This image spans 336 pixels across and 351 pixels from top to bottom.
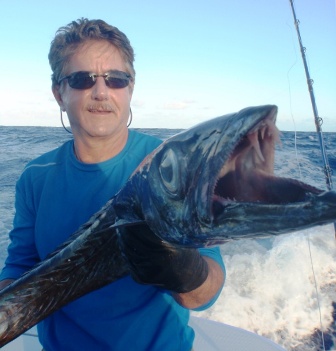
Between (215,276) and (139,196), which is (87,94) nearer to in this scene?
(139,196)

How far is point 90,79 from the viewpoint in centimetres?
268

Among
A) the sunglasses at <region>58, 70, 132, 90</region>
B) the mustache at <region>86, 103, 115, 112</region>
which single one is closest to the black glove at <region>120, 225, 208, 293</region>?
the mustache at <region>86, 103, 115, 112</region>

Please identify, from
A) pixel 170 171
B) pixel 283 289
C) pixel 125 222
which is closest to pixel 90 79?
pixel 125 222

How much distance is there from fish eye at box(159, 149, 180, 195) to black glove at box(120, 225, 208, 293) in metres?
0.33

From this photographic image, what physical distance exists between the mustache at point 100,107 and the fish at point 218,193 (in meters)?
0.97

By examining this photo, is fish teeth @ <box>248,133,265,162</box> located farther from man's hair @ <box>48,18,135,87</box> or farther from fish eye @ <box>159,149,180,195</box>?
man's hair @ <box>48,18,135,87</box>

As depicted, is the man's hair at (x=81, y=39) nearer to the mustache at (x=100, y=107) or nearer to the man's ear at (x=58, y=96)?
the man's ear at (x=58, y=96)

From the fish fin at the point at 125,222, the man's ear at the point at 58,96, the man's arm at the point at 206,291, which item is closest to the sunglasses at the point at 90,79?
the man's ear at the point at 58,96

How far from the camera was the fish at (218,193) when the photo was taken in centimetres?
124

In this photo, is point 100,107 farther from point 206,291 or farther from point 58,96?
point 206,291

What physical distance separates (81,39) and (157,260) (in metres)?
1.79

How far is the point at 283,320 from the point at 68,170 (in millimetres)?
4250

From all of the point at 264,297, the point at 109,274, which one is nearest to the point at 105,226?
the point at 109,274

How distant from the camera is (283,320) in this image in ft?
17.6
